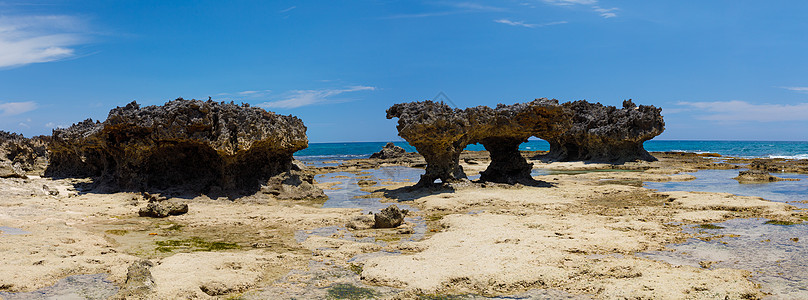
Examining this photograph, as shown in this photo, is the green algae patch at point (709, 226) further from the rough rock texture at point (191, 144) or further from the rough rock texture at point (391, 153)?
the rough rock texture at point (391, 153)

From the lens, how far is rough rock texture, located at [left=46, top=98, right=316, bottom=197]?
16.9 m

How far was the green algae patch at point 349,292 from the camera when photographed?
683cm

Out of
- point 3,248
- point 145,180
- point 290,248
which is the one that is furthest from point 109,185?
point 290,248

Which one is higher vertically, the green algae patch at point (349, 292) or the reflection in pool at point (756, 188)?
the reflection in pool at point (756, 188)

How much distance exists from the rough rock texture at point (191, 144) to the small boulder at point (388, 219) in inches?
292

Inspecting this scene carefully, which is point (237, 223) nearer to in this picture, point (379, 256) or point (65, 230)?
point (65, 230)

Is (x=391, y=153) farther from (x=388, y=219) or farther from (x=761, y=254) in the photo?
(x=761, y=254)

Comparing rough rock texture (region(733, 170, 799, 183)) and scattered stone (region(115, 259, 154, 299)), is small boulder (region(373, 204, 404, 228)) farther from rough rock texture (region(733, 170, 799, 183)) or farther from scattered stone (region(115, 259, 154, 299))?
rough rock texture (region(733, 170, 799, 183))

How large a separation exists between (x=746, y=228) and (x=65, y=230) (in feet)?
53.7

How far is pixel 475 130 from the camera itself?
21109 mm

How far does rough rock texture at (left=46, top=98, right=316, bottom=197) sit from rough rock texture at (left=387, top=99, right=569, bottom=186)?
203 inches

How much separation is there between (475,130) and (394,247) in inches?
477

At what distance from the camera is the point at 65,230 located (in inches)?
439

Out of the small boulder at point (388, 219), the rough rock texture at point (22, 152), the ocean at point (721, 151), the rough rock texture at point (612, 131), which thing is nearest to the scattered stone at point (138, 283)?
the small boulder at point (388, 219)
